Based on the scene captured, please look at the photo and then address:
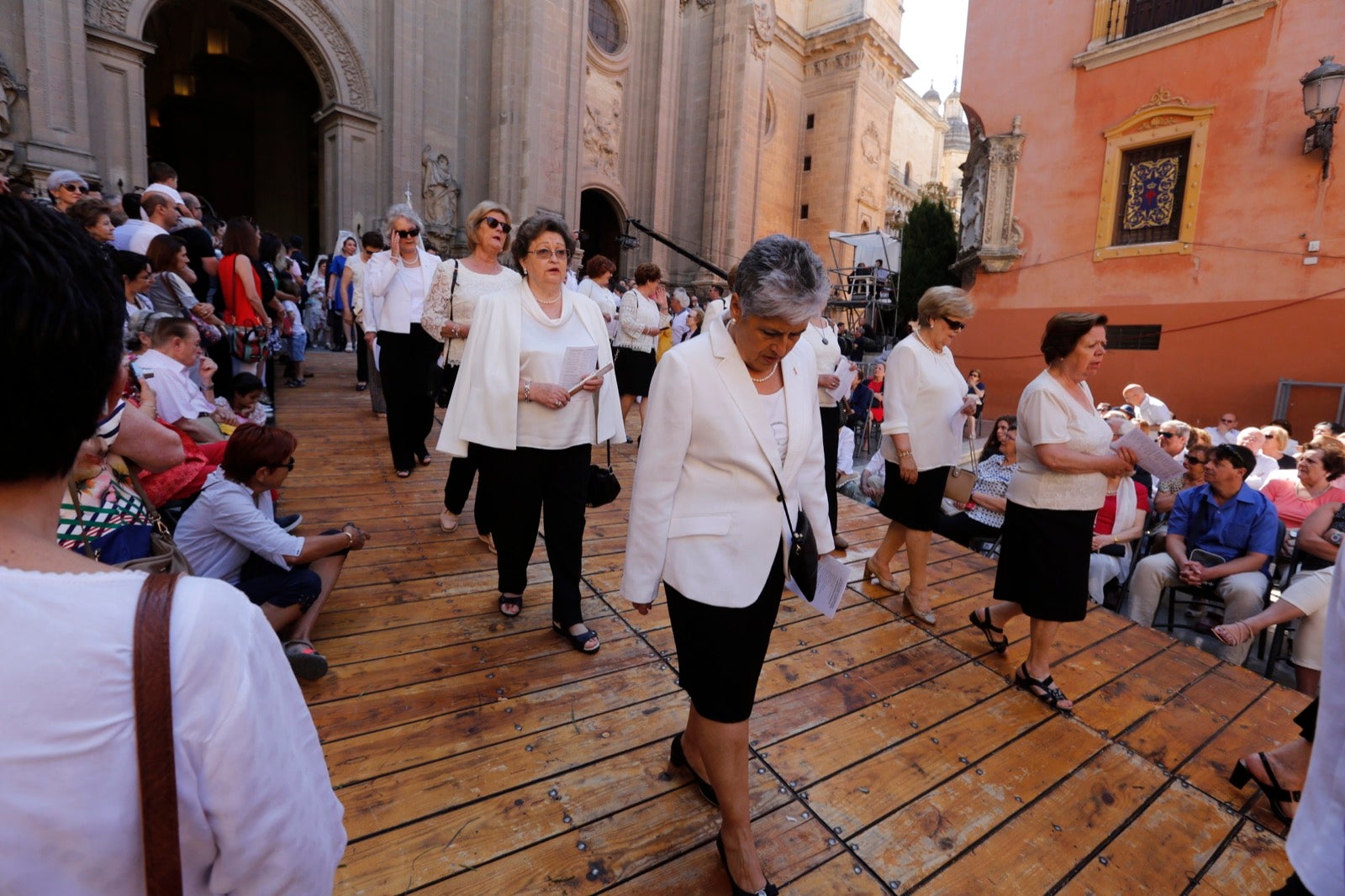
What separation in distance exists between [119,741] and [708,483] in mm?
1444

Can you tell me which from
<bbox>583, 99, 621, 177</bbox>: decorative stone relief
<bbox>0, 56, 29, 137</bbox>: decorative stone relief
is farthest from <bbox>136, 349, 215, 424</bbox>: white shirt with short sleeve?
<bbox>583, 99, 621, 177</bbox>: decorative stone relief

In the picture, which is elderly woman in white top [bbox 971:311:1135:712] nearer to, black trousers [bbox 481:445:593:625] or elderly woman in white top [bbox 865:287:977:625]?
elderly woman in white top [bbox 865:287:977:625]

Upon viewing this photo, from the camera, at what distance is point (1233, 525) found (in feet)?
14.9

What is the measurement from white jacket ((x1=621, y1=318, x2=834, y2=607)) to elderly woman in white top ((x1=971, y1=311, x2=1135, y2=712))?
5.39ft

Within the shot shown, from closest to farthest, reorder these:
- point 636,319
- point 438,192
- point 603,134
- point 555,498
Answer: point 555,498 → point 636,319 → point 438,192 → point 603,134

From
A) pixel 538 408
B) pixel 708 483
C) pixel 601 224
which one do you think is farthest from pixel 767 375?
pixel 601 224

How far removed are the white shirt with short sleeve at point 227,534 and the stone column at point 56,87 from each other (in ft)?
33.9

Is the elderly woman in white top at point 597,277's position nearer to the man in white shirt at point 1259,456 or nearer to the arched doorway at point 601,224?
the man in white shirt at point 1259,456

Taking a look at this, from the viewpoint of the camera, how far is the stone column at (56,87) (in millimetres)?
9391

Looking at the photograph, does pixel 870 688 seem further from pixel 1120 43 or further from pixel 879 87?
pixel 879 87

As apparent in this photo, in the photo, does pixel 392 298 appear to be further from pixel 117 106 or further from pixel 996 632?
pixel 117 106

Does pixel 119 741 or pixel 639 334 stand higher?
pixel 639 334

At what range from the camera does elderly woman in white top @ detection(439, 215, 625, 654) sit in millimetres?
3086

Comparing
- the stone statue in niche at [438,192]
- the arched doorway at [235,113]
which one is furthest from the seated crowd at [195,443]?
the arched doorway at [235,113]
